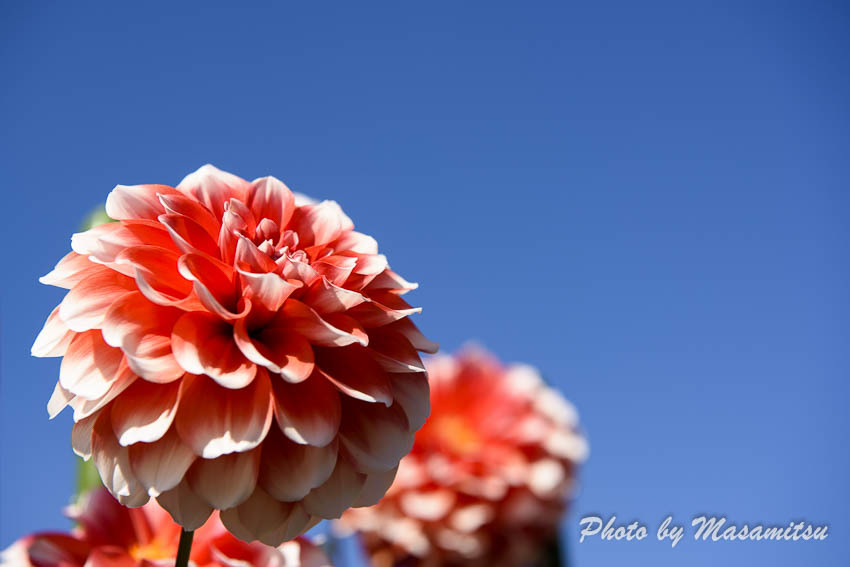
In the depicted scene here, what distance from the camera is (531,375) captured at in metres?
2.62

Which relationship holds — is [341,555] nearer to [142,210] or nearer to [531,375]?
[142,210]

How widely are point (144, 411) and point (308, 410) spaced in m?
0.16

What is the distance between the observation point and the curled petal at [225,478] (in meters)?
0.65

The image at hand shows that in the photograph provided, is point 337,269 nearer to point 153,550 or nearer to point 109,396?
point 109,396

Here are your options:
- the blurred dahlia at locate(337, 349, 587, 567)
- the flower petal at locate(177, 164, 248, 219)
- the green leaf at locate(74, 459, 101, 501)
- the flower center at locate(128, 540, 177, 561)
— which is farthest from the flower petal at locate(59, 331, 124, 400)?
the blurred dahlia at locate(337, 349, 587, 567)

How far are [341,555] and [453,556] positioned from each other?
0.67 meters

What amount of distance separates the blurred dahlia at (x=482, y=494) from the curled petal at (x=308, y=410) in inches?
54.0

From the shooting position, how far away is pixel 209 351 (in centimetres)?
71

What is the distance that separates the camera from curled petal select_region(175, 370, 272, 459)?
65 centimetres

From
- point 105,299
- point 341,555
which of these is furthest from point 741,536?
point 105,299

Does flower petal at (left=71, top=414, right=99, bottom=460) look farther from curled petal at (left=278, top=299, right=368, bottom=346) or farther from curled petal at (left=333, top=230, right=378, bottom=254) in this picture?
curled petal at (left=333, top=230, right=378, bottom=254)

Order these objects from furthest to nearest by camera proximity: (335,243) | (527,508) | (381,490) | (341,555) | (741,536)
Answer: (527,508)
(741,536)
(341,555)
(335,243)
(381,490)

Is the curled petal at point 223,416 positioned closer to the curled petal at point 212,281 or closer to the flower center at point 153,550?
the curled petal at point 212,281

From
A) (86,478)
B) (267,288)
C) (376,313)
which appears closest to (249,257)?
(267,288)
